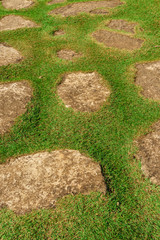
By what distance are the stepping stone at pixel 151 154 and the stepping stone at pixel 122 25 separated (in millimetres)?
Answer: 1967

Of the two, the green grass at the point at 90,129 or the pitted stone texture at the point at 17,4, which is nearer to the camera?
the green grass at the point at 90,129

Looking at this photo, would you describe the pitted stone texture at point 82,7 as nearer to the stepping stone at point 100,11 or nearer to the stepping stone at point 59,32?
the stepping stone at point 100,11

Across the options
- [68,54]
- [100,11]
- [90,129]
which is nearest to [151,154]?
[90,129]

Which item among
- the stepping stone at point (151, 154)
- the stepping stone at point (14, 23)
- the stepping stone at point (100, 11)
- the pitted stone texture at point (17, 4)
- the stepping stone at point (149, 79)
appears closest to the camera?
the stepping stone at point (151, 154)

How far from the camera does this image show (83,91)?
8.27 feet

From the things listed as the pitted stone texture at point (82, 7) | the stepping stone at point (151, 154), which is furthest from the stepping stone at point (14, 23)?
the stepping stone at point (151, 154)

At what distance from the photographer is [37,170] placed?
1819 millimetres

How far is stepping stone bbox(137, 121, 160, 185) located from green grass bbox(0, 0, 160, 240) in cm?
6

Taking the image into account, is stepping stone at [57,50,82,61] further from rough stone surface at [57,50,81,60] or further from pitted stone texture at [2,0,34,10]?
pitted stone texture at [2,0,34,10]

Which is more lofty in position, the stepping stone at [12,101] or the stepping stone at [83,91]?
the stepping stone at [12,101]

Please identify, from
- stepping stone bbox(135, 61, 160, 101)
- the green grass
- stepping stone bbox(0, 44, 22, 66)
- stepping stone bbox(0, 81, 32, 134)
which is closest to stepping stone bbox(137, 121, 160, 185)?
the green grass

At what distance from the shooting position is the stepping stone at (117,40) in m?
3.23

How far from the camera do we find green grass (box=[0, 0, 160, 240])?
157cm

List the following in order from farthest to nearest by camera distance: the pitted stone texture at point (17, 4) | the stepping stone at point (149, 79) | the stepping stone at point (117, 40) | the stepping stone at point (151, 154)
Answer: the pitted stone texture at point (17, 4) → the stepping stone at point (117, 40) → the stepping stone at point (149, 79) → the stepping stone at point (151, 154)
